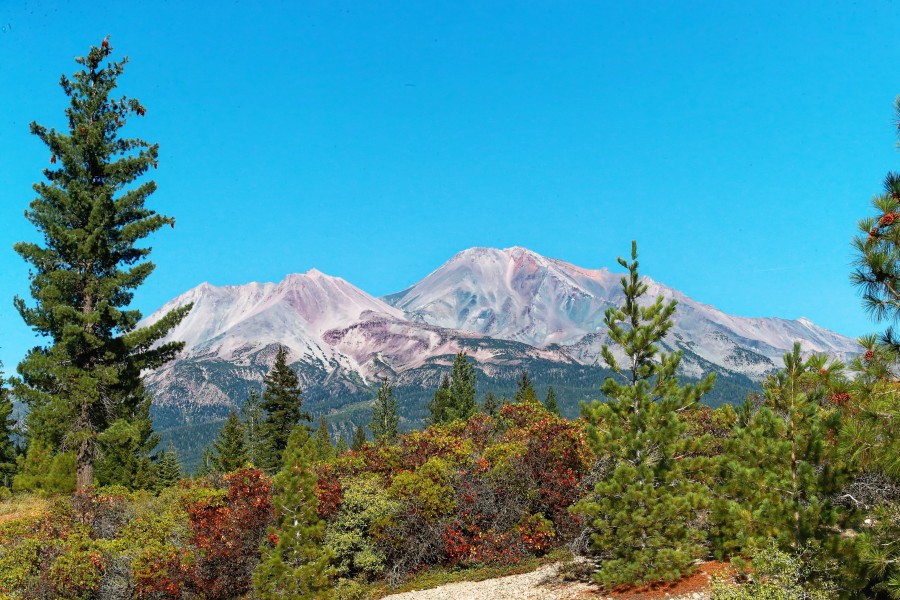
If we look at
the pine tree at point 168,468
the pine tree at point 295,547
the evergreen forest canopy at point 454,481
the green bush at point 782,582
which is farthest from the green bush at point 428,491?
the pine tree at point 168,468

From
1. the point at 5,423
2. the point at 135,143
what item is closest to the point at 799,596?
the point at 135,143

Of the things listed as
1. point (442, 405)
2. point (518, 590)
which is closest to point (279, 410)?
point (442, 405)

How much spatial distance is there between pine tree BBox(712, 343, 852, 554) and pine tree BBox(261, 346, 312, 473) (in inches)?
1516

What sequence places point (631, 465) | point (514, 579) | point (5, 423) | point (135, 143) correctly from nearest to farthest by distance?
1. point (631, 465)
2. point (514, 579)
3. point (135, 143)
4. point (5, 423)

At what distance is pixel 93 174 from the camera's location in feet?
78.5

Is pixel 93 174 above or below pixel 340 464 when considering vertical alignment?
above

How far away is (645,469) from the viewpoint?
14367 millimetres

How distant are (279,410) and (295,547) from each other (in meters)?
33.6

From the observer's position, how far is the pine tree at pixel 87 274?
2262 centimetres

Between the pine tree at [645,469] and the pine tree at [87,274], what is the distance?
728 inches

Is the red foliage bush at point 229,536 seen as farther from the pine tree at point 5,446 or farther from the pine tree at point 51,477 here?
the pine tree at point 5,446

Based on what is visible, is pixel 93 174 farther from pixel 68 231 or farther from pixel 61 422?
pixel 61 422

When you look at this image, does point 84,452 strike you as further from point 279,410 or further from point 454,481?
point 279,410

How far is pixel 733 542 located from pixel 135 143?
2500cm
